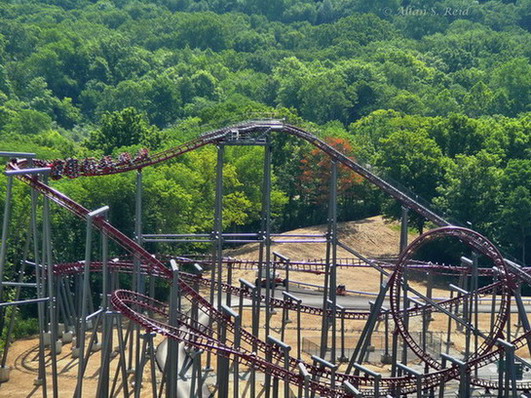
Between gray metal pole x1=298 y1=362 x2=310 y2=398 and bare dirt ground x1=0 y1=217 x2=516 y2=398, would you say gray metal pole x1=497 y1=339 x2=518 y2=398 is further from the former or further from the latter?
bare dirt ground x1=0 y1=217 x2=516 y2=398

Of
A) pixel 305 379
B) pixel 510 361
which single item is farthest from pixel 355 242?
pixel 305 379

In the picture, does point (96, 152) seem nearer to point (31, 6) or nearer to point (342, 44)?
point (342, 44)

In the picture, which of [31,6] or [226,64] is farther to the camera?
[31,6]

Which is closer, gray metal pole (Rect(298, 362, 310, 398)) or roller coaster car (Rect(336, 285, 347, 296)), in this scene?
gray metal pole (Rect(298, 362, 310, 398))

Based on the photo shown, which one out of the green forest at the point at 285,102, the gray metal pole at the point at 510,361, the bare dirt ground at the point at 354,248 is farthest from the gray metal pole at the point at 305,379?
the bare dirt ground at the point at 354,248

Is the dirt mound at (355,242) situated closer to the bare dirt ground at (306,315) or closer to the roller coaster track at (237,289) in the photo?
the bare dirt ground at (306,315)

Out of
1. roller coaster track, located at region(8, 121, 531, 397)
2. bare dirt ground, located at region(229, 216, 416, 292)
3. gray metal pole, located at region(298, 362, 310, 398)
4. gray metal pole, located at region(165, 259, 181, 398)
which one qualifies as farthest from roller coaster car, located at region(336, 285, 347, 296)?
gray metal pole, located at region(165, 259, 181, 398)

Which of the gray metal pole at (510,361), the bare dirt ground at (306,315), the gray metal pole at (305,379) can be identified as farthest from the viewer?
the bare dirt ground at (306,315)

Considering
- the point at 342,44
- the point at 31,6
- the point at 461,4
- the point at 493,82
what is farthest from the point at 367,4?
the point at 493,82

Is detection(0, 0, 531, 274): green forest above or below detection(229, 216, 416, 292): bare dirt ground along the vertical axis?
above
